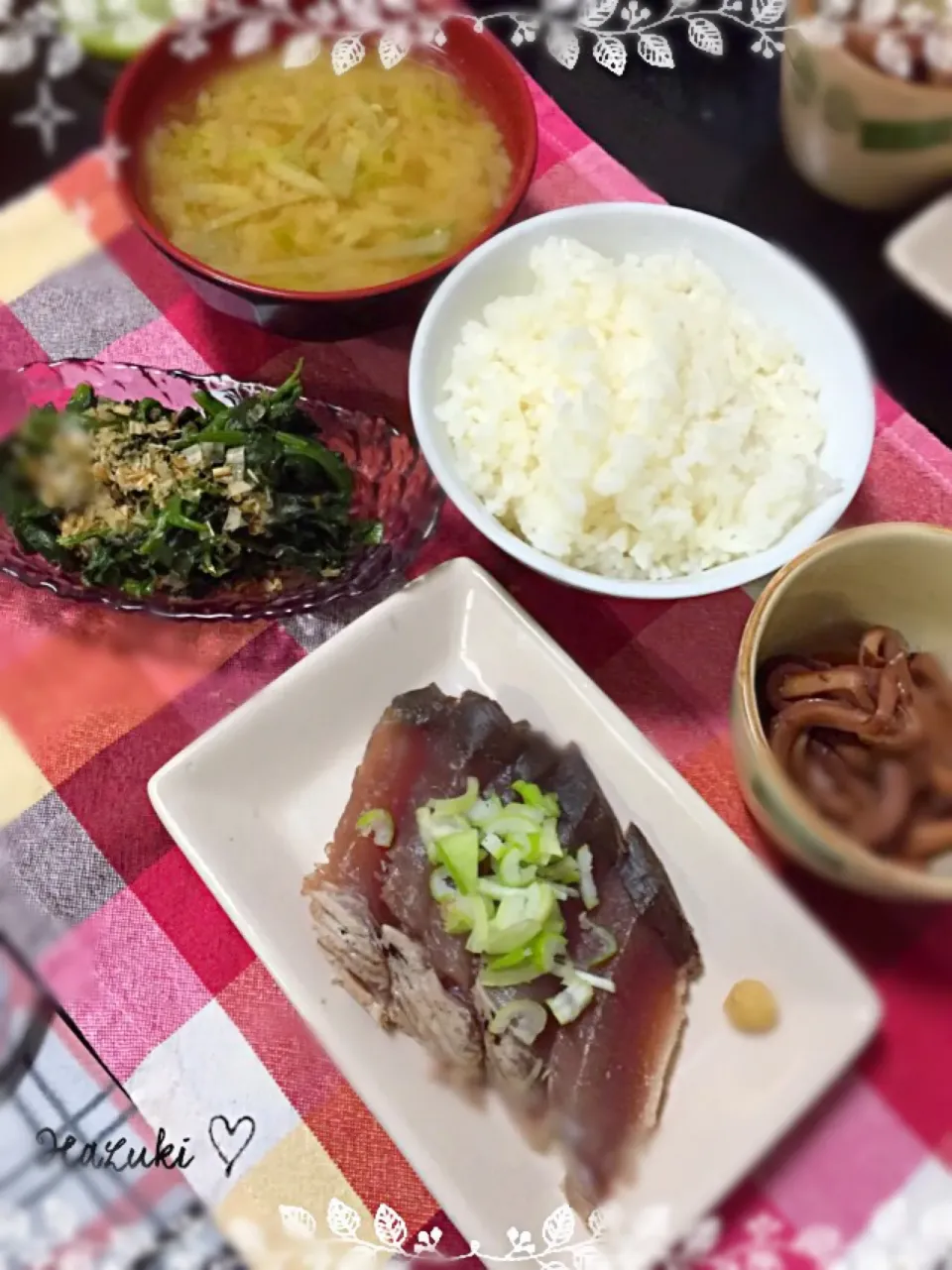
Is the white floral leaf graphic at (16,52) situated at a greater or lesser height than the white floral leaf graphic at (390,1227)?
greater

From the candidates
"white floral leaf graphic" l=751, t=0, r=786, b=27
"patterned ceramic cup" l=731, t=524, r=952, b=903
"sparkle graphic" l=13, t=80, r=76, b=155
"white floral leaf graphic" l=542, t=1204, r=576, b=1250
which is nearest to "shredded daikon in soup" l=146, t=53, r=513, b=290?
"sparkle graphic" l=13, t=80, r=76, b=155

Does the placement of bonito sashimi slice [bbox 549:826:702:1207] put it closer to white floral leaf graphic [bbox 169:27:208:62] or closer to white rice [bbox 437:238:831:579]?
white rice [bbox 437:238:831:579]

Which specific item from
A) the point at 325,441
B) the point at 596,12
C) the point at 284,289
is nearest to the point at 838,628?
the point at 325,441

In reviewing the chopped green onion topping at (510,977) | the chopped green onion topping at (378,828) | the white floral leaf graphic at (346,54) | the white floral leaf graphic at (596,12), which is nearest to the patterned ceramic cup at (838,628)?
the chopped green onion topping at (510,977)

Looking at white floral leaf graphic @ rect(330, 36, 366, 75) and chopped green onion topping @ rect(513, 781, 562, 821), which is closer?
chopped green onion topping @ rect(513, 781, 562, 821)

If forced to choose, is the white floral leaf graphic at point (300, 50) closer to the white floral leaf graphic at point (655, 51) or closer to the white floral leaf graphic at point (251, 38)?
the white floral leaf graphic at point (251, 38)

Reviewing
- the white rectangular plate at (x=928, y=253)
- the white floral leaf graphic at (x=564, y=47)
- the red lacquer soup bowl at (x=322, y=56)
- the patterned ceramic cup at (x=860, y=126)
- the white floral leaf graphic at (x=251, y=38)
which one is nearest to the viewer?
the patterned ceramic cup at (x=860, y=126)

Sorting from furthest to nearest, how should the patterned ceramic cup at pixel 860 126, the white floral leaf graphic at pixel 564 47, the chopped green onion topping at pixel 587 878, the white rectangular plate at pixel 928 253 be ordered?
1. the white floral leaf graphic at pixel 564 47
2. the chopped green onion topping at pixel 587 878
3. the white rectangular plate at pixel 928 253
4. the patterned ceramic cup at pixel 860 126
